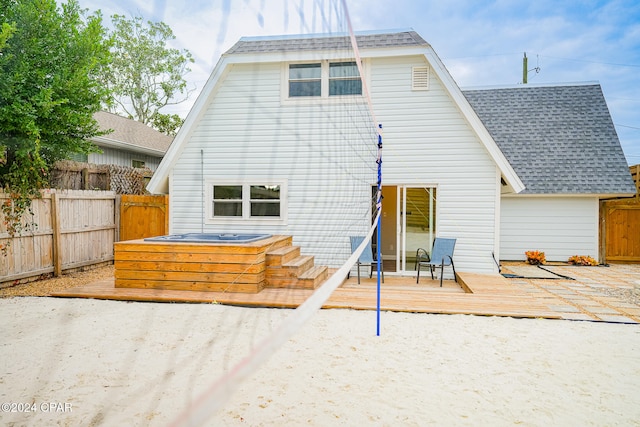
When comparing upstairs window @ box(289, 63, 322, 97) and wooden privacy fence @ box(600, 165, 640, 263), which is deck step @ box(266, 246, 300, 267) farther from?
wooden privacy fence @ box(600, 165, 640, 263)

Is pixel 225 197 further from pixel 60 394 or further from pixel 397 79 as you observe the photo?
pixel 60 394

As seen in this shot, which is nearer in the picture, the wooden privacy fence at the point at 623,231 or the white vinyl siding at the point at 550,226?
the white vinyl siding at the point at 550,226

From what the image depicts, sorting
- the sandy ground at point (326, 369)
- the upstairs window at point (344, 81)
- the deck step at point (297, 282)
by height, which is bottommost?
the sandy ground at point (326, 369)

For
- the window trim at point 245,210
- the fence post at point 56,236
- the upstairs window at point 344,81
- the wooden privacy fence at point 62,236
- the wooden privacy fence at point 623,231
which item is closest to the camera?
the wooden privacy fence at point 62,236

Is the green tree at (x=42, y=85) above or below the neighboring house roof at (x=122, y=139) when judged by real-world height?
below

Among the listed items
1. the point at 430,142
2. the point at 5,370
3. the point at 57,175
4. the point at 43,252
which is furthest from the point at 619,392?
the point at 57,175

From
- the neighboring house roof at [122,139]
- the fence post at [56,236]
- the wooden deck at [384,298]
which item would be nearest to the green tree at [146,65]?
the wooden deck at [384,298]

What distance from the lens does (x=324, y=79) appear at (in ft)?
24.9

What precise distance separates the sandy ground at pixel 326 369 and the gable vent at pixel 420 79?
184 inches

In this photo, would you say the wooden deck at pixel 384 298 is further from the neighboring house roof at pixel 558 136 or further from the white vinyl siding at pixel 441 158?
the neighboring house roof at pixel 558 136

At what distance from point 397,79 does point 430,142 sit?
4.63ft

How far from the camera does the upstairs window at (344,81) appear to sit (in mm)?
7285

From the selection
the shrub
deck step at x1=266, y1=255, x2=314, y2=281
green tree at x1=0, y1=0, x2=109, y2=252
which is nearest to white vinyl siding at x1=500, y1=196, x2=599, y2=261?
the shrub

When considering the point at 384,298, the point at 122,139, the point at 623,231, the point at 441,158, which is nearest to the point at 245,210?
the point at 384,298
